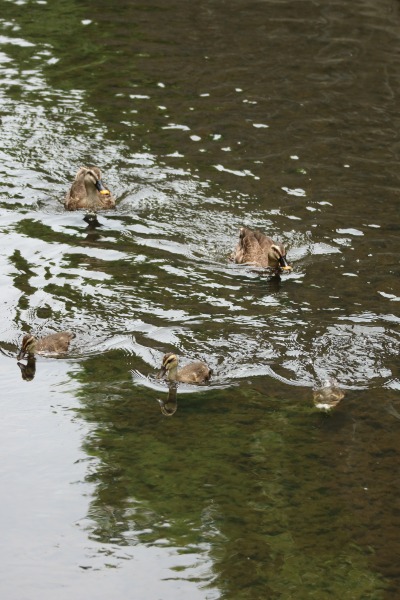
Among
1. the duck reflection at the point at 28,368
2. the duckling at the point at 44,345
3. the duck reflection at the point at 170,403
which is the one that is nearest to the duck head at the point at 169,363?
the duck reflection at the point at 170,403

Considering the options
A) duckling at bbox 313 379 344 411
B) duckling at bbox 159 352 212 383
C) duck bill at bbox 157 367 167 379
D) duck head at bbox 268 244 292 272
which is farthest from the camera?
duck head at bbox 268 244 292 272

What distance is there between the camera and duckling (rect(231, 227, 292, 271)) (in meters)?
11.9

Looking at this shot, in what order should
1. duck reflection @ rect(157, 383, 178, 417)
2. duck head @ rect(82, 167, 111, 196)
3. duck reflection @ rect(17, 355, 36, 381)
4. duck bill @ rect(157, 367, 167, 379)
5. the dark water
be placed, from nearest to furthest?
the dark water
duck reflection @ rect(157, 383, 178, 417)
duck bill @ rect(157, 367, 167, 379)
duck reflection @ rect(17, 355, 36, 381)
duck head @ rect(82, 167, 111, 196)

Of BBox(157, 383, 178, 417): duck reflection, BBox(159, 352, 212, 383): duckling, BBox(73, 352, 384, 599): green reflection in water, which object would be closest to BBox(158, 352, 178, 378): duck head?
BBox(159, 352, 212, 383): duckling

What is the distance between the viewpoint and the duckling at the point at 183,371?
31.5ft

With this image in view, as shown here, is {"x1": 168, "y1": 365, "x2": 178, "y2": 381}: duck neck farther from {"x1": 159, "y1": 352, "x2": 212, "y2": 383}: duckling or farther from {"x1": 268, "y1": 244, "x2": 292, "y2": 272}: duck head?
{"x1": 268, "y1": 244, "x2": 292, "y2": 272}: duck head

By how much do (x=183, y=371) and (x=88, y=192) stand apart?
4.23 m

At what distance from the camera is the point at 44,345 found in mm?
10062

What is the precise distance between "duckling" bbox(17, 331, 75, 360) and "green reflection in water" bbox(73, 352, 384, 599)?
1.28 ft

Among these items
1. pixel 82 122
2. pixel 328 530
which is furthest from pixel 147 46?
pixel 328 530

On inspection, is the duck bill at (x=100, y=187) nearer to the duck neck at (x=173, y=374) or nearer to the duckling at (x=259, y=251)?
the duckling at (x=259, y=251)

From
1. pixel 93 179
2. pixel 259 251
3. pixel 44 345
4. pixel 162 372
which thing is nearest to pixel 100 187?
pixel 93 179

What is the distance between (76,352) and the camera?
401 inches

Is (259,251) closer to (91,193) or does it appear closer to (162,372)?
(91,193)
